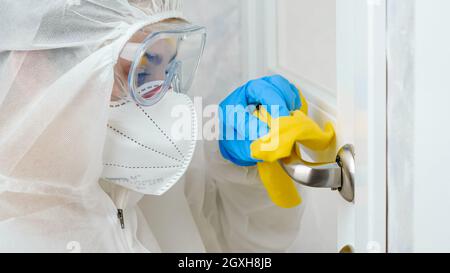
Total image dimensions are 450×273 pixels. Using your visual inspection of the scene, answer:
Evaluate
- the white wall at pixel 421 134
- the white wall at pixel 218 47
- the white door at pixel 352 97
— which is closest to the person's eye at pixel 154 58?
the white door at pixel 352 97

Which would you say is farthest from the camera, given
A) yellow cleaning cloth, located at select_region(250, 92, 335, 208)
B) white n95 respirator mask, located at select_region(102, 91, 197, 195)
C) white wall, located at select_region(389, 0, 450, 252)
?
white n95 respirator mask, located at select_region(102, 91, 197, 195)

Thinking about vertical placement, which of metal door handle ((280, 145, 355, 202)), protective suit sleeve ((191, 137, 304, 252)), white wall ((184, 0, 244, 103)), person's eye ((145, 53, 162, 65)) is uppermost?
white wall ((184, 0, 244, 103))

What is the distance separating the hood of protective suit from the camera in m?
0.60

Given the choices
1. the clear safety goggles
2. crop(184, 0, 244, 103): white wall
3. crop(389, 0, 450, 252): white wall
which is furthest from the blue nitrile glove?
crop(184, 0, 244, 103): white wall

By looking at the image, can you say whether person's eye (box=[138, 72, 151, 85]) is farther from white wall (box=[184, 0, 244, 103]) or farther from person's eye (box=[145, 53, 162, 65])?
white wall (box=[184, 0, 244, 103])

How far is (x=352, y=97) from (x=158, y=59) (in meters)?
0.33

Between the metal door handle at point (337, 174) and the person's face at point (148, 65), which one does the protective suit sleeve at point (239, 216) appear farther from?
the metal door handle at point (337, 174)

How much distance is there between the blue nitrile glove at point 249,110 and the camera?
28.9 inches

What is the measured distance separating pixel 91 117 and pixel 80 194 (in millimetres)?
125

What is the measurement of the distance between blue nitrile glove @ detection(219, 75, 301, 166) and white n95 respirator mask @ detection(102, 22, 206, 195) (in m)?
0.06

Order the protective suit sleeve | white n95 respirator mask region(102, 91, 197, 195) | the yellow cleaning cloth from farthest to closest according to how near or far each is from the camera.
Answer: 1. the protective suit sleeve
2. white n95 respirator mask region(102, 91, 197, 195)
3. the yellow cleaning cloth

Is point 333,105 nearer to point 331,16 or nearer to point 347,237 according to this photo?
point 331,16
